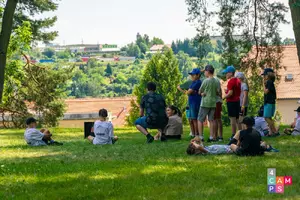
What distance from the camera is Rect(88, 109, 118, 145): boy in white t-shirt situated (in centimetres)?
1609

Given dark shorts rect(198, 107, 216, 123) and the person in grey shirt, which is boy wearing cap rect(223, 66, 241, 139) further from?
dark shorts rect(198, 107, 216, 123)

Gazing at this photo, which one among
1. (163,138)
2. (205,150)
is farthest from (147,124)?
(205,150)

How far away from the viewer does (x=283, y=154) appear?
1205 cm

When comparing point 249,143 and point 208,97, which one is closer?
point 249,143

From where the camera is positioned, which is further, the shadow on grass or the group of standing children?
the group of standing children

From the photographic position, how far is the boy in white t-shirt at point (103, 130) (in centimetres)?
1609

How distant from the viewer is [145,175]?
9.78 m

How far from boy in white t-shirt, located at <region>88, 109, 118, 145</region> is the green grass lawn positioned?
8.89 feet

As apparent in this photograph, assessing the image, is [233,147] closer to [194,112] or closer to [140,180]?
[140,180]

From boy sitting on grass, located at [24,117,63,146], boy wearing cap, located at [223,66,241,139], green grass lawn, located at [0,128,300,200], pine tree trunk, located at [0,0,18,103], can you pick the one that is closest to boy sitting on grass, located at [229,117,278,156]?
green grass lawn, located at [0,128,300,200]

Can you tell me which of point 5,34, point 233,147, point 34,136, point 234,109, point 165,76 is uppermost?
point 5,34

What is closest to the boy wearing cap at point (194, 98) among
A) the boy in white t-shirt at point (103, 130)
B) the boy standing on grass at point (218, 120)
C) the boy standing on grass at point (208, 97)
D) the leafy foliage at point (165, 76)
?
the boy standing on grass at point (218, 120)

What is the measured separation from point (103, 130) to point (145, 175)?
651 centimetres

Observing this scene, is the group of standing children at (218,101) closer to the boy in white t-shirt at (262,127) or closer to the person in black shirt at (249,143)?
the boy in white t-shirt at (262,127)
